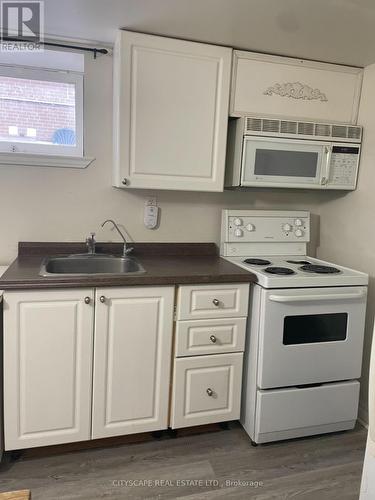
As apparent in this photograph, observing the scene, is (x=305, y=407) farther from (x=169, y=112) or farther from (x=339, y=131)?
(x=169, y=112)

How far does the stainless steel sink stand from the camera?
2186 millimetres

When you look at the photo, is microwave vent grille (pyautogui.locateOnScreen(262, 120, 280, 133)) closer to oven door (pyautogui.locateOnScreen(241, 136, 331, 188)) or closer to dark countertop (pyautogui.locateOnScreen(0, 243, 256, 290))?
oven door (pyautogui.locateOnScreen(241, 136, 331, 188))

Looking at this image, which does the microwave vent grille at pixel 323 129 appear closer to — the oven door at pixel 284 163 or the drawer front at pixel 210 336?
the oven door at pixel 284 163

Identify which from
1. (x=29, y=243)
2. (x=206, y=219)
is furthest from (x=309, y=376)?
(x=29, y=243)

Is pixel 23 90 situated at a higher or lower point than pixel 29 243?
higher

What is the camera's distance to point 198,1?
1629 millimetres

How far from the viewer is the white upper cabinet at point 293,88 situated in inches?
84.4

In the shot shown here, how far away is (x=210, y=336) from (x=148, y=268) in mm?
474

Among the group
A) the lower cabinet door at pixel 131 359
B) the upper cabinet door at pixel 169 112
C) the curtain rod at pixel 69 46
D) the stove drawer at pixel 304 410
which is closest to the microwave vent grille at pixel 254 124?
the upper cabinet door at pixel 169 112

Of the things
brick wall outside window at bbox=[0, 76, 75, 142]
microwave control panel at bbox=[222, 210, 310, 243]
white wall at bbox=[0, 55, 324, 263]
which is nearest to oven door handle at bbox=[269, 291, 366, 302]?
microwave control panel at bbox=[222, 210, 310, 243]

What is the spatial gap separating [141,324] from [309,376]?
933mm

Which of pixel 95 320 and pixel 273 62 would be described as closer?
pixel 95 320

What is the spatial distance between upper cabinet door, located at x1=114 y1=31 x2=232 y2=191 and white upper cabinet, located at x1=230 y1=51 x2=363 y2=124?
0.10 m

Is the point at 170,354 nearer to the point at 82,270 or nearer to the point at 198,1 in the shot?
the point at 82,270
